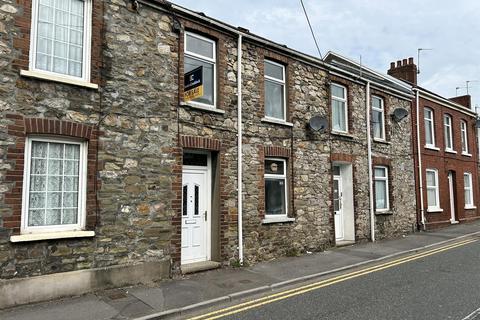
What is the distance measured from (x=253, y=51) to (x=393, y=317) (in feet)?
23.8

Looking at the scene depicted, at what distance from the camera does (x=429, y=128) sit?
18109 mm

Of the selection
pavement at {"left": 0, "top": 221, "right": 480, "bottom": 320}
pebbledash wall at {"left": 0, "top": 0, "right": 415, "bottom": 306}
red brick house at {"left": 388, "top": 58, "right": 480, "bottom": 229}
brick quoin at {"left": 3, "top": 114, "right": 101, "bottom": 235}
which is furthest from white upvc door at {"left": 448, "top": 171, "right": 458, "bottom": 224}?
brick quoin at {"left": 3, "top": 114, "right": 101, "bottom": 235}

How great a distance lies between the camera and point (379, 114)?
1514 centimetres

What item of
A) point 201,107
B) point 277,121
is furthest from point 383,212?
point 201,107

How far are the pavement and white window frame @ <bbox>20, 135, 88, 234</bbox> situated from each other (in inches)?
48.0

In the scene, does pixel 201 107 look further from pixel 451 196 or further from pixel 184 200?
pixel 451 196

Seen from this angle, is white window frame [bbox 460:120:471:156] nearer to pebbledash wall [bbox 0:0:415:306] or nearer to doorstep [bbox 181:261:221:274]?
pebbledash wall [bbox 0:0:415:306]

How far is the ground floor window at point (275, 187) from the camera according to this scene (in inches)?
413

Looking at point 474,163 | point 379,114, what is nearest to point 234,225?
point 379,114

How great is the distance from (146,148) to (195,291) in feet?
9.85

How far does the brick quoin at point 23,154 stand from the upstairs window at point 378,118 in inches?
428

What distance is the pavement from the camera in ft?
19.3

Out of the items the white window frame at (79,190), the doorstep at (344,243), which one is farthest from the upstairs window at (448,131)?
the white window frame at (79,190)

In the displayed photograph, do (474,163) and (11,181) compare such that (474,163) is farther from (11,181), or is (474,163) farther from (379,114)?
(11,181)
